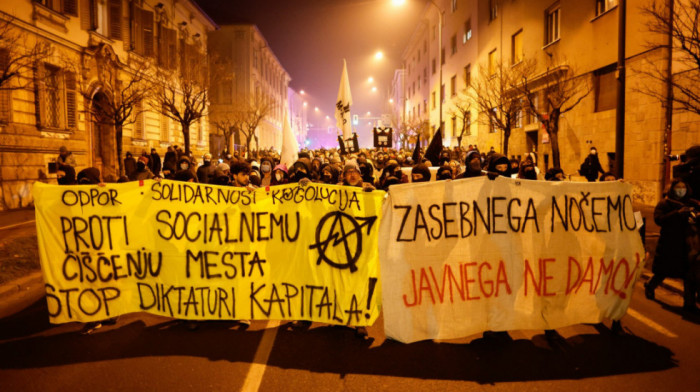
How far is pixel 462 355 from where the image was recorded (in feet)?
13.6

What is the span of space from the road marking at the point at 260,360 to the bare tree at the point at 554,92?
1118 cm

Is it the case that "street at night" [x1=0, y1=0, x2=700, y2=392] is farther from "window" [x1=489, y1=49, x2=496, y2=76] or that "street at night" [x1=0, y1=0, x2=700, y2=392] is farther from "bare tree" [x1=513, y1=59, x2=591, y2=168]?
"window" [x1=489, y1=49, x2=496, y2=76]

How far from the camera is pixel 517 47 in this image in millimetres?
22703

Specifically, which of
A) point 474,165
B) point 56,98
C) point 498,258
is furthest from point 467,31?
point 498,258

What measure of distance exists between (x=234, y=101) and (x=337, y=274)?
1788 inches

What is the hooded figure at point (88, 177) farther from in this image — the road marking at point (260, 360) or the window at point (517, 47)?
the window at point (517, 47)

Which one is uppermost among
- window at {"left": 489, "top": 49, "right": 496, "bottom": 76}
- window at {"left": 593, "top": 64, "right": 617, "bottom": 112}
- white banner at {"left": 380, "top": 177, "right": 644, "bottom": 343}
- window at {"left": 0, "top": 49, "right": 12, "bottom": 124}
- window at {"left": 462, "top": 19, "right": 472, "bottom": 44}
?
window at {"left": 462, "top": 19, "right": 472, "bottom": 44}

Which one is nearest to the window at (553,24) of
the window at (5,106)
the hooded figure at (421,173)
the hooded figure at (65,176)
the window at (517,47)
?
the window at (517,47)

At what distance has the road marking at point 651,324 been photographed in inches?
183

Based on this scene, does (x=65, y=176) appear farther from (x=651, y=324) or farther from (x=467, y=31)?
(x=467, y=31)

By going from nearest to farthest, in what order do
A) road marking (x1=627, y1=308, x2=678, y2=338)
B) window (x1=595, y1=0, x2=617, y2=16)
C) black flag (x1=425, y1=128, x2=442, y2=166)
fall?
road marking (x1=627, y1=308, x2=678, y2=338)
black flag (x1=425, y1=128, x2=442, y2=166)
window (x1=595, y1=0, x2=617, y2=16)

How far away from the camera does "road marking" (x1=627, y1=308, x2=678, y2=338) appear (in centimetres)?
466

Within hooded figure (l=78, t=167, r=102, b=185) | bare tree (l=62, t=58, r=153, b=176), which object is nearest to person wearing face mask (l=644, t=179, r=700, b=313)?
hooded figure (l=78, t=167, r=102, b=185)

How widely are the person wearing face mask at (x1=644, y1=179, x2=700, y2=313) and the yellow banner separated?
366 cm
